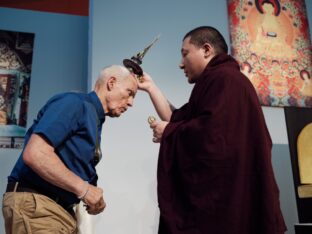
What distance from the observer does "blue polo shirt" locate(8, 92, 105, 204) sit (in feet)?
3.63

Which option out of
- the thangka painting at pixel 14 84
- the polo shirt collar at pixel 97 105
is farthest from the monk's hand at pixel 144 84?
the thangka painting at pixel 14 84

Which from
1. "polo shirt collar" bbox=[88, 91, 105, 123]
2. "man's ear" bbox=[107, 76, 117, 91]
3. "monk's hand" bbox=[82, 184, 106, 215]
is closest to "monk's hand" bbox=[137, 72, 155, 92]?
"man's ear" bbox=[107, 76, 117, 91]

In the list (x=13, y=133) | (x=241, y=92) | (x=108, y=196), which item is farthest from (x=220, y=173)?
(x=13, y=133)

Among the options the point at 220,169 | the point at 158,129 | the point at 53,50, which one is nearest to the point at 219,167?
the point at 220,169

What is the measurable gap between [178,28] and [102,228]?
1.37 metres

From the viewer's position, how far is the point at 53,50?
102 inches

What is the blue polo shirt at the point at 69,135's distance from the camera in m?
1.11

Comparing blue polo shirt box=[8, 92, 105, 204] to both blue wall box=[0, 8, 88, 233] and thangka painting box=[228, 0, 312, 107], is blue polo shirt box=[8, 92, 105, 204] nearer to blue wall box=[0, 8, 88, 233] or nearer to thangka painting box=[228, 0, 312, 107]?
blue wall box=[0, 8, 88, 233]

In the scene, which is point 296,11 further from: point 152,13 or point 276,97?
point 152,13

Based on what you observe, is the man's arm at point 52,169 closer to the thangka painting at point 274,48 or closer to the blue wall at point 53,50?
the blue wall at point 53,50

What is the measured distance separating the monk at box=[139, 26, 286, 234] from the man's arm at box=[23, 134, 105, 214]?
0.87ft

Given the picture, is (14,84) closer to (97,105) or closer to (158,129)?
(97,105)

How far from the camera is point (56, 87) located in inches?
98.7

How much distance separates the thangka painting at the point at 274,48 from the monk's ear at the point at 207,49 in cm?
103
